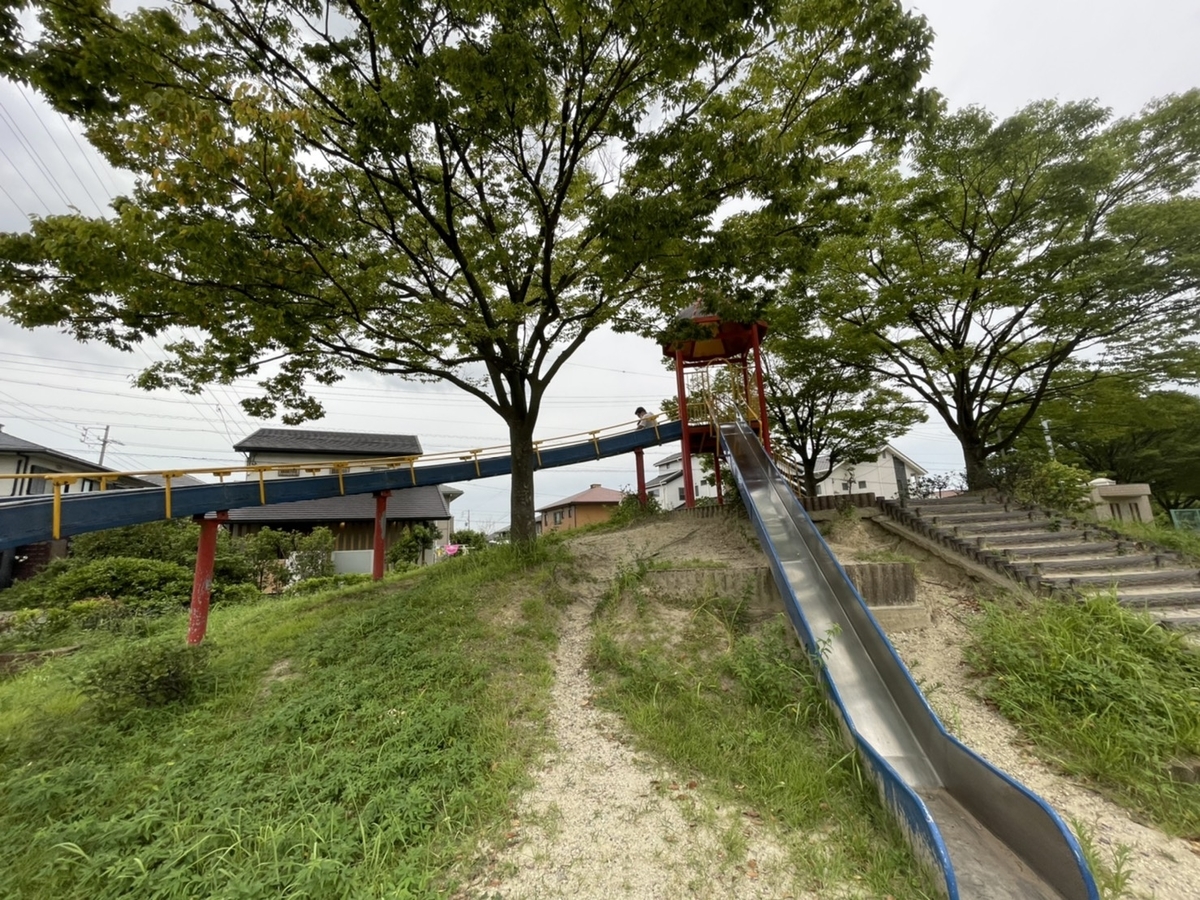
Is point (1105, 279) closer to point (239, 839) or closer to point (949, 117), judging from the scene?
point (949, 117)

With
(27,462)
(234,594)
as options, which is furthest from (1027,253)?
(27,462)

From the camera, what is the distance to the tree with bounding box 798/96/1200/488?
350 inches

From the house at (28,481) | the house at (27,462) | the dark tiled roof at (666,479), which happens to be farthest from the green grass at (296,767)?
the dark tiled roof at (666,479)

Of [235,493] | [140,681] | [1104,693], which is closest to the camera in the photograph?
[1104,693]

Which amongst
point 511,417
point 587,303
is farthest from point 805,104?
point 511,417

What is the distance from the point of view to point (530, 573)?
7.72 meters

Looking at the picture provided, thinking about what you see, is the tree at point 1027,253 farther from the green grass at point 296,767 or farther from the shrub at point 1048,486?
the green grass at point 296,767

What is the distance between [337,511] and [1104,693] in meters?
20.9

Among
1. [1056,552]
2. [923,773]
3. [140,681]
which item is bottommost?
[923,773]

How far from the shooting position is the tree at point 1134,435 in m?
11.1

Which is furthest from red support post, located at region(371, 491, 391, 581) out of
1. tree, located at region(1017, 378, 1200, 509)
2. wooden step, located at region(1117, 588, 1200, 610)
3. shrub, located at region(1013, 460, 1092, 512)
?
tree, located at region(1017, 378, 1200, 509)

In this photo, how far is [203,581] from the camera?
25.0ft

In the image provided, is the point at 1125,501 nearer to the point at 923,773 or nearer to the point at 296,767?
the point at 923,773

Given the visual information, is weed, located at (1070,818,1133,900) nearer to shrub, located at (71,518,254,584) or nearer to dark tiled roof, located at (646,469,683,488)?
shrub, located at (71,518,254,584)
